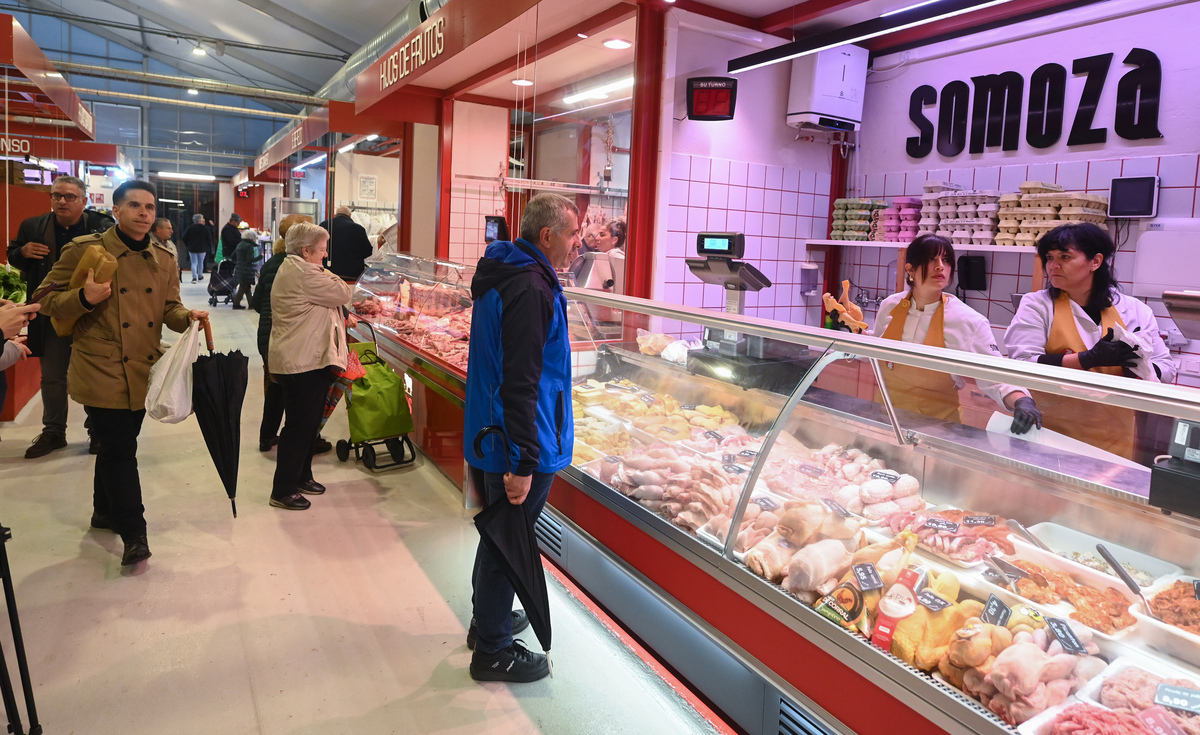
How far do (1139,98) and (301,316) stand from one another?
5.28m

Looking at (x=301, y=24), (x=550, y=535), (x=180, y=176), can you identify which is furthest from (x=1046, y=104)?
(x=180, y=176)

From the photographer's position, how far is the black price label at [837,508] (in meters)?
2.37

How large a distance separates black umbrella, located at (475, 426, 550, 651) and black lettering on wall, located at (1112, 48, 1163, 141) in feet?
15.2

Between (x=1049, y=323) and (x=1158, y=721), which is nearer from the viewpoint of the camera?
(x=1158, y=721)

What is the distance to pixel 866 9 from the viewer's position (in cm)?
538

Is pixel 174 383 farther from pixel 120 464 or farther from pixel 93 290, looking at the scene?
pixel 120 464

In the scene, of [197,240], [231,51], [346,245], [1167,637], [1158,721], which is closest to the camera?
[1158,721]

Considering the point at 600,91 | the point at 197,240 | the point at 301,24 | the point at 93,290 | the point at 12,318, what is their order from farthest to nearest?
the point at 197,240
the point at 301,24
the point at 600,91
the point at 93,290
the point at 12,318

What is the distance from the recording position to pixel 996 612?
6.07ft

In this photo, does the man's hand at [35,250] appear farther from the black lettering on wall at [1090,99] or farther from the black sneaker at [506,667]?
the black lettering on wall at [1090,99]

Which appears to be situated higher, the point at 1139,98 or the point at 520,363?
the point at 1139,98

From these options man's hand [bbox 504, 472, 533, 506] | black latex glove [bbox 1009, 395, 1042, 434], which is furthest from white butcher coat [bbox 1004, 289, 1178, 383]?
man's hand [bbox 504, 472, 533, 506]

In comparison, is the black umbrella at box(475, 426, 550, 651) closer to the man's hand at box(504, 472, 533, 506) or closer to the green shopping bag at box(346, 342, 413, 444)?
the man's hand at box(504, 472, 533, 506)

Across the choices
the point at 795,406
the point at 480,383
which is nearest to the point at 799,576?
the point at 795,406
